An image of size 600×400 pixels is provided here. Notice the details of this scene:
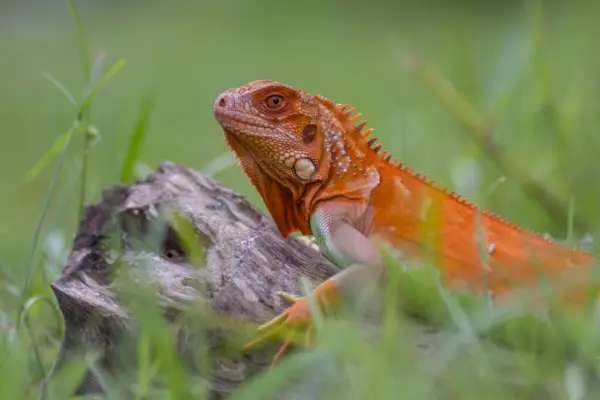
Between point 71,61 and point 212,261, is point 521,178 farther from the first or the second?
point 71,61

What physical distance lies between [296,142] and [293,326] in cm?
71

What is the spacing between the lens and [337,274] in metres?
2.48

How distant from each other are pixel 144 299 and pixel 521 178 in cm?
240

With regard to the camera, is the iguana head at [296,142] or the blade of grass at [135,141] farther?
the blade of grass at [135,141]

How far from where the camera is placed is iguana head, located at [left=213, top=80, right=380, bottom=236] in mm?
2846

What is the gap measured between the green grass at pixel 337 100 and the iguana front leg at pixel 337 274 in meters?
0.24

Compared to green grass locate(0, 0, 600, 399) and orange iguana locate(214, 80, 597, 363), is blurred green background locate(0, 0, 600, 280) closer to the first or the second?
green grass locate(0, 0, 600, 399)

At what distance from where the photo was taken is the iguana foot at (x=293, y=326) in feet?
7.49

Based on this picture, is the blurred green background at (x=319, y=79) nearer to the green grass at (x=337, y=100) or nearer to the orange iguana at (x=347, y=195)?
the green grass at (x=337, y=100)

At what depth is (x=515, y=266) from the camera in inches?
107

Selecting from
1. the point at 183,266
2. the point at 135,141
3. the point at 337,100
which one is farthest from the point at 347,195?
the point at 337,100

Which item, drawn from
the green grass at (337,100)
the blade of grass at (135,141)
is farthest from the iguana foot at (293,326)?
the blade of grass at (135,141)

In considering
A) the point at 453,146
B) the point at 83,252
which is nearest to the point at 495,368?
the point at 83,252

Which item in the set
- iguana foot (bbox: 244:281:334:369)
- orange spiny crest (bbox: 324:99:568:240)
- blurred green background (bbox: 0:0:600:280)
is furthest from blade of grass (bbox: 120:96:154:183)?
iguana foot (bbox: 244:281:334:369)
